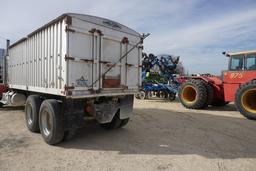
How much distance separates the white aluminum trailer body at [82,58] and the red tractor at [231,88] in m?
4.72

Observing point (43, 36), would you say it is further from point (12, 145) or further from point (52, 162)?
point (52, 162)

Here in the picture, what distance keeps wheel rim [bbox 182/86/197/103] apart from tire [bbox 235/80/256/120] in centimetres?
308

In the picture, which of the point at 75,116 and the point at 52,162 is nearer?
the point at 52,162

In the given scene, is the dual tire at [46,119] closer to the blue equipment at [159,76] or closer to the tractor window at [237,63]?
the tractor window at [237,63]

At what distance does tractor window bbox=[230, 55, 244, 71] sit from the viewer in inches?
421

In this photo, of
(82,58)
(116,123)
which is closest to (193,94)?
(116,123)

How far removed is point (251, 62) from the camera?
1044cm

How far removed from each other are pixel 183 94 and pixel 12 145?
29.0 feet

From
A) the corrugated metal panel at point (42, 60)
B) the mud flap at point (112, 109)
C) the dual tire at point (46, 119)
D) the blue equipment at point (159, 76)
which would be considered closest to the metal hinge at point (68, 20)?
the corrugated metal panel at point (42, 60)

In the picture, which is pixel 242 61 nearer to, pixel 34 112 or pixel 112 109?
pixel 112 109

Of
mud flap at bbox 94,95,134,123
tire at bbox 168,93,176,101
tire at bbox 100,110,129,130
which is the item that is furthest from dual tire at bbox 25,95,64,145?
tire at bbox 168,93,176,101

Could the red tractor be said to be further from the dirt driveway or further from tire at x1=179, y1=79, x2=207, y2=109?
the dirt driveway

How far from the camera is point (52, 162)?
499 centimetres

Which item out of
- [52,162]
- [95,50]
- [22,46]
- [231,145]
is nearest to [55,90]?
[95,50]
